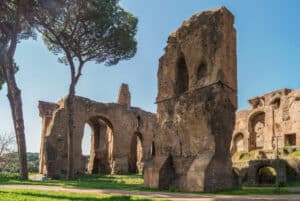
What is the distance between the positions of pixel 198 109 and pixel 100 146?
17.9 m

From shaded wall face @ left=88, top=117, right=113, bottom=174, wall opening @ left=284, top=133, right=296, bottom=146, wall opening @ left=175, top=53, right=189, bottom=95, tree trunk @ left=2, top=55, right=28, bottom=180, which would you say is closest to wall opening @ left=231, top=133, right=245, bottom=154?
wall opening @ left=284, top=133, right=296, bottom=146

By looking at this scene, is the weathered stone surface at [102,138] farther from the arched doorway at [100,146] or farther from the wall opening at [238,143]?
the wall opening at [238,143]

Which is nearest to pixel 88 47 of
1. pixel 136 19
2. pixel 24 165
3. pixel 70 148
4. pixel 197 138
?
pixel 136 19

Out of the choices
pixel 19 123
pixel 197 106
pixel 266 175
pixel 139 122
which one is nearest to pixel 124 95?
pixel 139 122

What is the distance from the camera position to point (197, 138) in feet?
35.9

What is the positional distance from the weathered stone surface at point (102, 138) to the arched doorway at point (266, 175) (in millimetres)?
7248

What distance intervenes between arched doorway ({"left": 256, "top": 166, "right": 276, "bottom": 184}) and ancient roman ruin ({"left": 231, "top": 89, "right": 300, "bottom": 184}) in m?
1.08

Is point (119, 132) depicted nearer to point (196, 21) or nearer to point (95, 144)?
point (95, 144)

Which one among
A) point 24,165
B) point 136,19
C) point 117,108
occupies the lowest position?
point 24,165

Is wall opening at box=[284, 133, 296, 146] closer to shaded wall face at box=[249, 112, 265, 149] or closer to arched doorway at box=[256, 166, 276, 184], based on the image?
shaded wall face at box=[249, 112, 265, 149]

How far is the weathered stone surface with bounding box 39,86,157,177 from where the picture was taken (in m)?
21.0

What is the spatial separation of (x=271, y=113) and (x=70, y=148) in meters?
19.3

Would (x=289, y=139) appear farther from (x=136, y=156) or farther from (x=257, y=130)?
(x=136, y=156)

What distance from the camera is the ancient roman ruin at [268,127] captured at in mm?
25250
